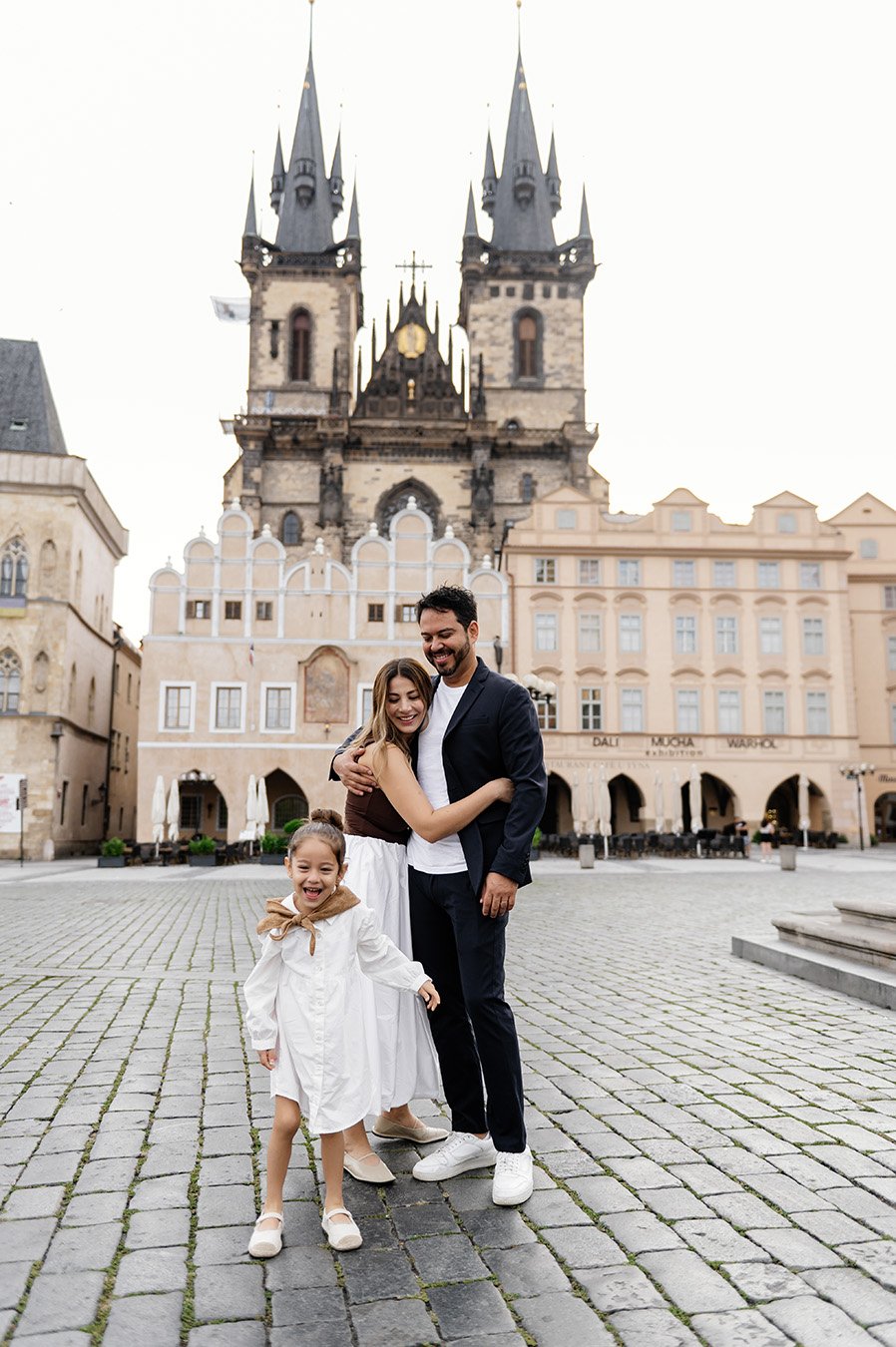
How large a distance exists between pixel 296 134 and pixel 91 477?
93.4ft

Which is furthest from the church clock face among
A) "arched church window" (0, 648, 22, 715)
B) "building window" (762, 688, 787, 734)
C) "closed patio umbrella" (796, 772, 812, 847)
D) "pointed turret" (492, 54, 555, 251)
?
"closed patio umbrella" (796, 772, 812, 847)

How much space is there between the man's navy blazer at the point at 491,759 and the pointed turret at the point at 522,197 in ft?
169

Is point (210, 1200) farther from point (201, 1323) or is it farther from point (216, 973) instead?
point (216, 973)

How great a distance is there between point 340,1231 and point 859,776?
34349mm

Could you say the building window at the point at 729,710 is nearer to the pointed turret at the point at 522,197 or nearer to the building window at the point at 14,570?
the building window at the point at 14,570

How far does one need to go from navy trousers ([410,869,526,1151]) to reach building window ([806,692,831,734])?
1365 inches

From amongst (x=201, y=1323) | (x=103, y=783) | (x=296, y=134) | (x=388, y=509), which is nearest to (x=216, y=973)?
(x=201, y=1323)

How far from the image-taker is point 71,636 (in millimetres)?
34688

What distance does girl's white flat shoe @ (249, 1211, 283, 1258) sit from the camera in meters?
2.92

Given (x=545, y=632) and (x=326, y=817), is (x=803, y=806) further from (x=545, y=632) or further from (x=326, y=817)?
(x=326, y=817)

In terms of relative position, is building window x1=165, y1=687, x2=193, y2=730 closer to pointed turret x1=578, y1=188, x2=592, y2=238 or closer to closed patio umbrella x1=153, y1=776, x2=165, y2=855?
closed patio umbrella x1=153, y1=776, x2=165, y2=855

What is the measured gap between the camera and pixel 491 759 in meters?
3.73

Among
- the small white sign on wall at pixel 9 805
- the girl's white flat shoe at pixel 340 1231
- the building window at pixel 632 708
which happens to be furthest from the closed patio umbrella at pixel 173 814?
the girl's white flat shoe at pixel 340 1231

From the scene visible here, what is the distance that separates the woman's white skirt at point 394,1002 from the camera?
150 inches
